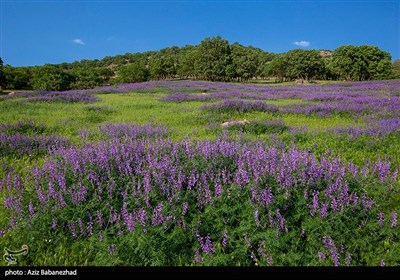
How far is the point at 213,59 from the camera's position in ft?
274

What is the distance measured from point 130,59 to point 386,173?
184 meters

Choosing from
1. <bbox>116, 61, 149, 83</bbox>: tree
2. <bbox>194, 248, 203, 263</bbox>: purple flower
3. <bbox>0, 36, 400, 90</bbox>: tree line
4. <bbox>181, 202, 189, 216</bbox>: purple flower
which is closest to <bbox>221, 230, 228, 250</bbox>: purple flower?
<bbox>194, 248, 203, 263</bbox>: purple flower

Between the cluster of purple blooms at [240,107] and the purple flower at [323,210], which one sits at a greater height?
the purple flower at [323,210]

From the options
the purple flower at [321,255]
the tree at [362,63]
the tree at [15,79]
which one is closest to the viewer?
the purple flower at [321,255]

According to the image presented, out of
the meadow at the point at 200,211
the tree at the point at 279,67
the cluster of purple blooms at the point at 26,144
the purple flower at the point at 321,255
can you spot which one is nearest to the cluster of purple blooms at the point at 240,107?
the cluster of purple blooms at the point at 26,144

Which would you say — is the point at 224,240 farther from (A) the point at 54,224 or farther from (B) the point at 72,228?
(A) the point at 54,224

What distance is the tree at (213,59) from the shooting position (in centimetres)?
8162

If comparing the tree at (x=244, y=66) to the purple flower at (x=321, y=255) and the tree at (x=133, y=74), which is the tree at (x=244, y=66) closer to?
the tree at (x=133, y=74)

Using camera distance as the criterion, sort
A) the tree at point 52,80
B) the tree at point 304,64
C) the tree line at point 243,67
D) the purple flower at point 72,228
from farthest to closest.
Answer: the tree at point 304,64
the tree line at point 243,67
the tree at point 52,80
the purple flower at point 72,228

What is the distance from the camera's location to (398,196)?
5.04 m

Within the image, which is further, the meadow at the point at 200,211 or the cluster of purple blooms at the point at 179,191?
the cluster of purple blooms at the point at 179,191
